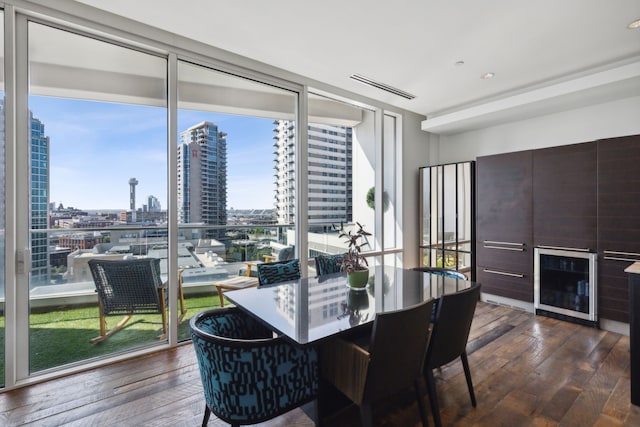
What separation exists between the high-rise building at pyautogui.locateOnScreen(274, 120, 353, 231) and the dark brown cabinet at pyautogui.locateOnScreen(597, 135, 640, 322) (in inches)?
113

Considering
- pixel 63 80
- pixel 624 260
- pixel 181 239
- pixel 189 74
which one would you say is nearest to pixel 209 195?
pixel 181 239

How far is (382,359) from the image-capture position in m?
1.57

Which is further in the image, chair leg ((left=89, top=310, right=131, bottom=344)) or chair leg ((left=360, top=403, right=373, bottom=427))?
chair leg ((left=89, top=310, right=131, bottom=344))

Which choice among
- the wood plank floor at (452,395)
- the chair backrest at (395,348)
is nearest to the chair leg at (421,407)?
the chair backrest at (395,348)

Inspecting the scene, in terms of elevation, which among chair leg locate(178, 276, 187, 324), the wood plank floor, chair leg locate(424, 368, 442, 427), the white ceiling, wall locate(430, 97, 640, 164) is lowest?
the wood plank floor

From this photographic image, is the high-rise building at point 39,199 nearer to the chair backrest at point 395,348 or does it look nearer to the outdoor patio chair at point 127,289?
the outdoor patio chair at point 127,289

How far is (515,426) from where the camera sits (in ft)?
6.30

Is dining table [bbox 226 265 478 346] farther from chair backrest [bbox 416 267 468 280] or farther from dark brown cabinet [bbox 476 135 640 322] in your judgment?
dark brown cabinet [bbox 476 135 640 322]

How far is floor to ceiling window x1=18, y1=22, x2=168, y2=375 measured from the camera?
8.18ft

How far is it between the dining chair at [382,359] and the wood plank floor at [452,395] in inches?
18.0

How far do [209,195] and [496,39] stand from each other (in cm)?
310

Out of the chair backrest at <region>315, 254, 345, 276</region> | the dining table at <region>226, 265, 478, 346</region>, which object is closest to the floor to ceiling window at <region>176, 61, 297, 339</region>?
the chair backrest at <region>315, 254, 345, 276</region>

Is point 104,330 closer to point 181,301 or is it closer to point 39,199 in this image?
point 181,301

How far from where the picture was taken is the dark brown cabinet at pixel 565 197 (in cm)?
350
